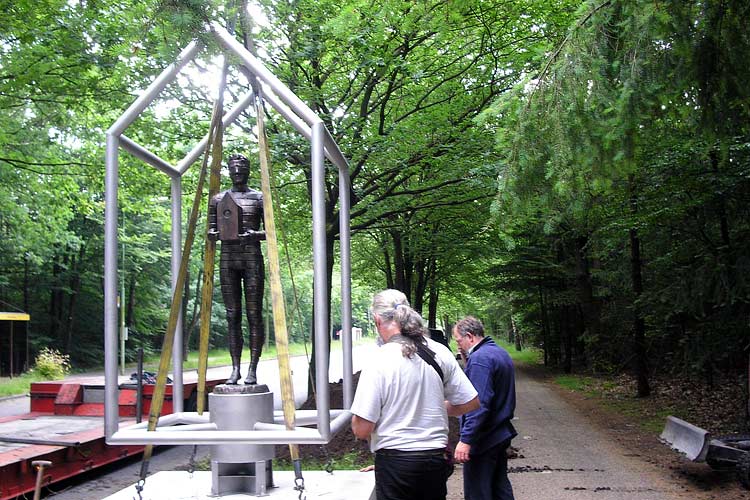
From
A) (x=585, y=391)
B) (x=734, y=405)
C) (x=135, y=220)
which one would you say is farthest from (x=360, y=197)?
(x=135, y=220)

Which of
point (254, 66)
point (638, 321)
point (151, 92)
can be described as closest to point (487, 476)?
point (254, 66)

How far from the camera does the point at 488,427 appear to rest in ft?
18.6

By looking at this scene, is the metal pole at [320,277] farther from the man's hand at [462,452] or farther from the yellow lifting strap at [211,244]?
the man's hand at [462,452]

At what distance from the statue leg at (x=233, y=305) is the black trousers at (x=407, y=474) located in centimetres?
151

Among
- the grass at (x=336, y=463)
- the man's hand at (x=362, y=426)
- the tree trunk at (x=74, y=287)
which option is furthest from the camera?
the tree trunk at (x=74, y=287)

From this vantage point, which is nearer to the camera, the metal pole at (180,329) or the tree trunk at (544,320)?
the metal pole at (180,329)

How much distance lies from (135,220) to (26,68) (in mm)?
27059

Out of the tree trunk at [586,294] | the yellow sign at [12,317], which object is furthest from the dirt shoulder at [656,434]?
the yellow sign at [12,317]

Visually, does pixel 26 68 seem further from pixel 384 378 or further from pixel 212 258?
pixel 384 378

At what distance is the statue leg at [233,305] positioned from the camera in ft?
16.6

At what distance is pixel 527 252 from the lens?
23.3 meters

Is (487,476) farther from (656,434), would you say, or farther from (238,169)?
(656,434)

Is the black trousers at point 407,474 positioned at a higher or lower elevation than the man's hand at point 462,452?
higher

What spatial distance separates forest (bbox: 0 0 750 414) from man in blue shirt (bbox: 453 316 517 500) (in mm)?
1690
